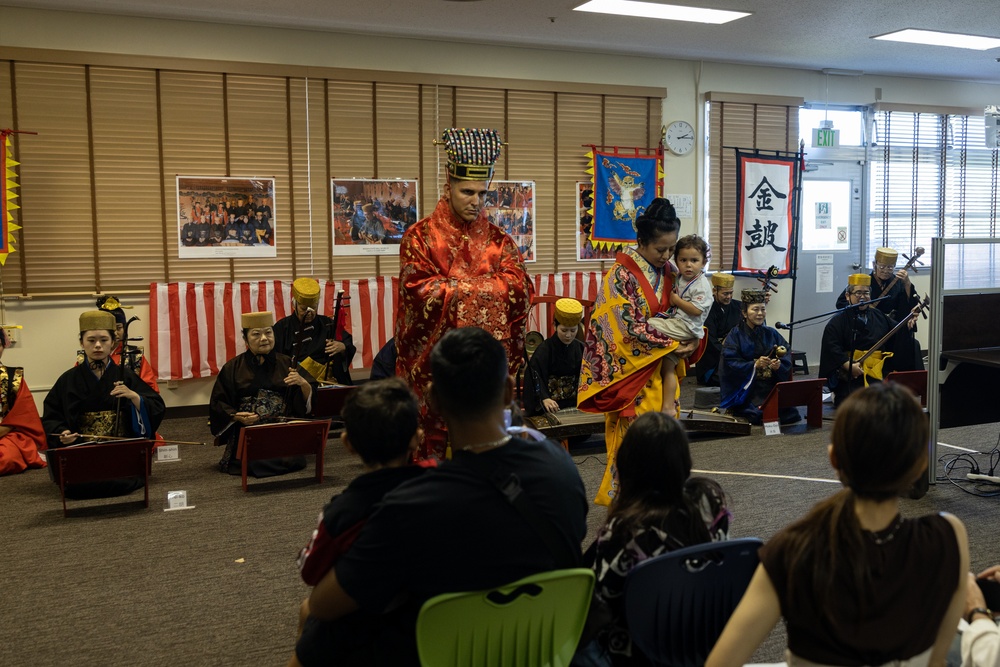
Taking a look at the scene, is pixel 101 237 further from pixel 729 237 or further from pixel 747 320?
pixel 729 237

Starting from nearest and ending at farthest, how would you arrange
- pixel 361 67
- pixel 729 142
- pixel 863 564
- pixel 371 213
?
pixel 863 564 < pixel 361 67 < pixel 371 213 < pixel 729 142

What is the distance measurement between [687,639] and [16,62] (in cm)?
564

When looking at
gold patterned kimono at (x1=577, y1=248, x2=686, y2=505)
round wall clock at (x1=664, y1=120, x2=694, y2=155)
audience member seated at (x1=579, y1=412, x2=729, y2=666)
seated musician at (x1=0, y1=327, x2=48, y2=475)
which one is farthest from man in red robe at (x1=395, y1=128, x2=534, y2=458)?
round wall clock at (x1=664, y1=120, x2=694, y2=155)

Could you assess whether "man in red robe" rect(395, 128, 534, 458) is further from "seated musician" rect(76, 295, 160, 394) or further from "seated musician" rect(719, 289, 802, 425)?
"seated musician" rect(719, 289, 802, 425)

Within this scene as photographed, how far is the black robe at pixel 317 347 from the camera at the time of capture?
5531 mm

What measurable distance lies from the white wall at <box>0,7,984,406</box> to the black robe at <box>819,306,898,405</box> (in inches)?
78.6

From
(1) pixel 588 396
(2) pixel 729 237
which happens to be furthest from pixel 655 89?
(1) pixel 588 396

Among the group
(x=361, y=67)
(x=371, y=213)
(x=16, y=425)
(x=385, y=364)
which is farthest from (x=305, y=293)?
(x=361, y=67)

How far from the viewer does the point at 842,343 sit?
5906 millimetres

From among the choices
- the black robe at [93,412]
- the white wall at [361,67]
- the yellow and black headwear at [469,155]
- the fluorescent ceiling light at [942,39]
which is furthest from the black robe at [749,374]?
the black robe at [93,412]

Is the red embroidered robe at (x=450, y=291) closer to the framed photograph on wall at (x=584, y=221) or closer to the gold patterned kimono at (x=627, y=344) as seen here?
the gold patterned kimono at (x=627, y=344)

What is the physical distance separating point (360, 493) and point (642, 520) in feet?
1.85

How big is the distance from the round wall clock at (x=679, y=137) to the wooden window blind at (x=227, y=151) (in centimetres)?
74

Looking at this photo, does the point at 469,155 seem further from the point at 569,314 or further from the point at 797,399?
the point at 797,399
